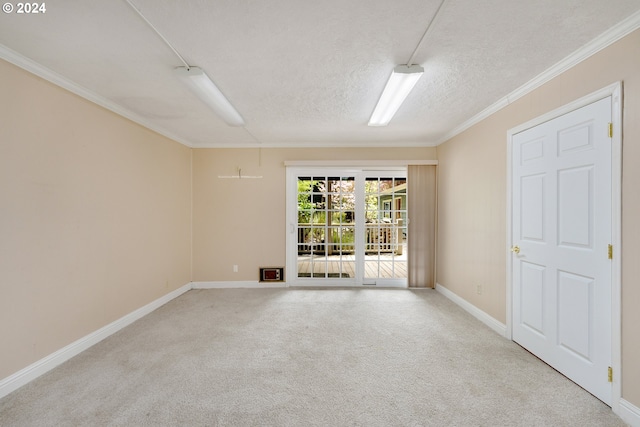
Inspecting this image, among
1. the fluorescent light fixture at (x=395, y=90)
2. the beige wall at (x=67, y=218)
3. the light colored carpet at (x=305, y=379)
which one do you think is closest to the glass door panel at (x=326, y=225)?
the light colored carpet at (x=305, y=379)

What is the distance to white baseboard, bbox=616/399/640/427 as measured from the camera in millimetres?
1661

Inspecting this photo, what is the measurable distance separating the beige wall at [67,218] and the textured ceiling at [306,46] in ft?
1.19

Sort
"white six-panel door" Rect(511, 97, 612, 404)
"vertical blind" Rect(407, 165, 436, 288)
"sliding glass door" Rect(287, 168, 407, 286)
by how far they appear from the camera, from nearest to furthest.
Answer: "white six-panel door" Rect(511, 97, 612, 404), "vertical blind" Rect(407, 165, 436, 288), "sliding glass door" Rect(287, 168, 407, 286)

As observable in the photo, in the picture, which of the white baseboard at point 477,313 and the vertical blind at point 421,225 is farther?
the vertical blind at point 421,225

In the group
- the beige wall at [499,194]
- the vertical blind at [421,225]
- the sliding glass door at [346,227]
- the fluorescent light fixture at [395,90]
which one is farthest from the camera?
the sliding glass door at [346,227]

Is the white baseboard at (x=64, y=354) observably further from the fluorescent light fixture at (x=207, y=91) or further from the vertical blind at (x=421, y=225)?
the vertical blind at (x=421, y=225)

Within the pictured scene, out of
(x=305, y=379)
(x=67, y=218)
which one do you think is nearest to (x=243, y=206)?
(x=67, y=218)

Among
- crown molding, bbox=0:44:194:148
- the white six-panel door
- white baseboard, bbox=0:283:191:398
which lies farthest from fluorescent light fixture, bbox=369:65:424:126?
white baseboard, bbox=0:283:191:398

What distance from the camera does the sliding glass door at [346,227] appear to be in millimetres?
4777

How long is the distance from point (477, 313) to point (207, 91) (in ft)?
12.9

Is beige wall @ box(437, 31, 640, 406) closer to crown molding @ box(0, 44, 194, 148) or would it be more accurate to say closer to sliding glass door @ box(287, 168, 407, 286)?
sliding glass door @ box(287, 168, 407, 286)

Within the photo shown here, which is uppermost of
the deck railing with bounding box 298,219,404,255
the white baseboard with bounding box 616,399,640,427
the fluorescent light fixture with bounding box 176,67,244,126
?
the fluorescent light fixture with bounding box 176,67,244,126

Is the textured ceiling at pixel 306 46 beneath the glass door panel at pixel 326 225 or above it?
above

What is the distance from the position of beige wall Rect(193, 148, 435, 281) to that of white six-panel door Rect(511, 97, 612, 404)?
2331 millimetres
